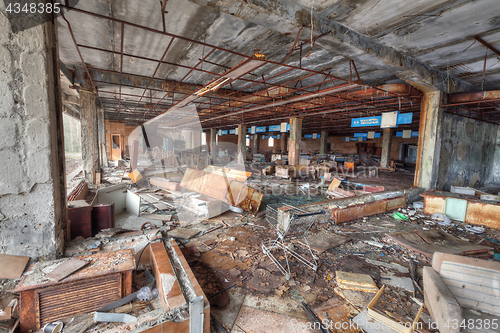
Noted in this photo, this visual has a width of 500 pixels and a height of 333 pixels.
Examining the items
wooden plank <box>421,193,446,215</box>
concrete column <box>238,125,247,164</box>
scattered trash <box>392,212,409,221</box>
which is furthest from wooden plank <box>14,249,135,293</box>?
concrete column <box>238,125,247,164</box>

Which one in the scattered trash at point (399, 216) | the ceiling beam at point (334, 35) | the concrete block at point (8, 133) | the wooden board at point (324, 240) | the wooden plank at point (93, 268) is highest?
the ceiling beam at point (334, 35)

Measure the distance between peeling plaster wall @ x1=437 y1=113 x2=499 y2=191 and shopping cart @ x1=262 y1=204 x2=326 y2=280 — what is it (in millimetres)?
7702

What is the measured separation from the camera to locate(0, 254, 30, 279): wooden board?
8.42ft

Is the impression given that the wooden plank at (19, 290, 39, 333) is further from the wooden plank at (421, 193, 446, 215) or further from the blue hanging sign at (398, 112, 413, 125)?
the blue hanging sign at (398, 112, 413, 125)

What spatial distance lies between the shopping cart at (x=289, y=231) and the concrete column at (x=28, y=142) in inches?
148

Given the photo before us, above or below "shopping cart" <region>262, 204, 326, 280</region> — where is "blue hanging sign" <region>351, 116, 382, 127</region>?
above

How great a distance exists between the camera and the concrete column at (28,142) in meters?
2.55

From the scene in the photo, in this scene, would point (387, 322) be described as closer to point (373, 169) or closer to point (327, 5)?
point (327, 5)

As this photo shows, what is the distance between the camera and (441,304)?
2660mm

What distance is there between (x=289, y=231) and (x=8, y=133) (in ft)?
17.6

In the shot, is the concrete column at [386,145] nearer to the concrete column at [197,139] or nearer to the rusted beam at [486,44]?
the rusted beam at [486,44]

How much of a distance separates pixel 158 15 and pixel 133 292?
5.41 meters

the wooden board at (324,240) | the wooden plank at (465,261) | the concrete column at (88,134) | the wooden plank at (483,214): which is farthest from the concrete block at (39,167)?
the wooden plank at (483,214)

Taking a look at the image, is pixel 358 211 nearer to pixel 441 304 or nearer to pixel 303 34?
pixel 441 304
